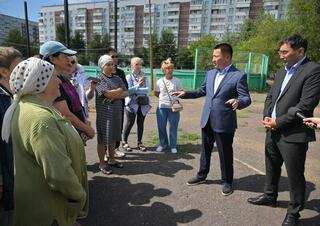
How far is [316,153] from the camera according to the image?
6.77 metres

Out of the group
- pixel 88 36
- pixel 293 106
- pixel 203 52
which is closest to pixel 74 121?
pixel 293 106

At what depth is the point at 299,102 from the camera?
3.61 meters

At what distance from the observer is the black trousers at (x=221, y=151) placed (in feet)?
14.8

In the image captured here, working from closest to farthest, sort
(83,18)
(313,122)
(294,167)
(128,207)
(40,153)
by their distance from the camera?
(40,153) → (313,122) → (294,167) → (128,207) → (83,18)

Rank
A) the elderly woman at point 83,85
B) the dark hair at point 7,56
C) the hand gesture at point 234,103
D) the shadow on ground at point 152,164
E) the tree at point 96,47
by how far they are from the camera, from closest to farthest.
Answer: the dark hair at point 7,56 → the hand gesture at point 234,103 → the elderly woman at point 83,85 → the shadow on ground at point 152,164 → the tree at point 96,47

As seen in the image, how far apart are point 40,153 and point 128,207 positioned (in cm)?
241

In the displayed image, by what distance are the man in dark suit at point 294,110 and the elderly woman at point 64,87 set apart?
2.15m

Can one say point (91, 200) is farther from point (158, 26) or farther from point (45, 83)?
point (158, 26)

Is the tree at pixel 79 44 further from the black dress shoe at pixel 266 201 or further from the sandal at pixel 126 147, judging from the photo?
the black dress shoe at pixel 266 201

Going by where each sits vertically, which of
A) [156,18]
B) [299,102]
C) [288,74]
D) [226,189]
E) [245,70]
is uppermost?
[156,18]

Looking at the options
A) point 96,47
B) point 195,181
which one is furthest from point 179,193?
point 96,47

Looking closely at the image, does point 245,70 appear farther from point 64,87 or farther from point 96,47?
point 96,47

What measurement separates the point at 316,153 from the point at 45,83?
6.15m

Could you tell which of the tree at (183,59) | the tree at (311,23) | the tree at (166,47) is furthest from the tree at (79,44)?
the tree at (311,23)
